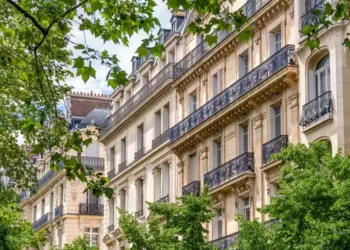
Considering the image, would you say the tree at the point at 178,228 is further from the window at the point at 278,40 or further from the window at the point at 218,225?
the window at the point at 278,40

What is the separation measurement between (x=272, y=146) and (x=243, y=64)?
543cm

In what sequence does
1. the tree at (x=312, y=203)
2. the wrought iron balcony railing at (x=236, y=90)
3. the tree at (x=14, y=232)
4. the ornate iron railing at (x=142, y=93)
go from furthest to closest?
the ornate iron railing at (x=142, y=93)
the tree at (x=14, y=232)
the wrought iron balcony railing at (x=236, y=90)
the tree at (x=312, y=203)

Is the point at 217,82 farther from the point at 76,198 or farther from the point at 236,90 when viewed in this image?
the point at 76,198

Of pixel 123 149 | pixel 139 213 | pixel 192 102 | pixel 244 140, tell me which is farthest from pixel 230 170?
pixel 123 149

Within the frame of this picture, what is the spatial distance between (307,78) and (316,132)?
2033 millimetres

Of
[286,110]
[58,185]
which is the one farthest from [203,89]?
[58,185]

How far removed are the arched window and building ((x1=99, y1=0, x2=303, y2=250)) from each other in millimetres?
1335

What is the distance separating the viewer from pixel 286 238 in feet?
88.3

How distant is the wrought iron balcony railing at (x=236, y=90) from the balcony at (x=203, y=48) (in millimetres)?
1860

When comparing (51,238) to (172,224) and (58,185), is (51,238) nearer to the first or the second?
(58,185)

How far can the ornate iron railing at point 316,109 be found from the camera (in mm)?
31991

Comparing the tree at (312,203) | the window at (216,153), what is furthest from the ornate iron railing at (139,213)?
the tree at (312,203)

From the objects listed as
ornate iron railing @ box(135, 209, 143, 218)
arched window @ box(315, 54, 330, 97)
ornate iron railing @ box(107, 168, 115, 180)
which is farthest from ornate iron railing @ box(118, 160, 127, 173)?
arched window @ box(315, 54, 330, 97)

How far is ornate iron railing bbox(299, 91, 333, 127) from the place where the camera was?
31991 mm
